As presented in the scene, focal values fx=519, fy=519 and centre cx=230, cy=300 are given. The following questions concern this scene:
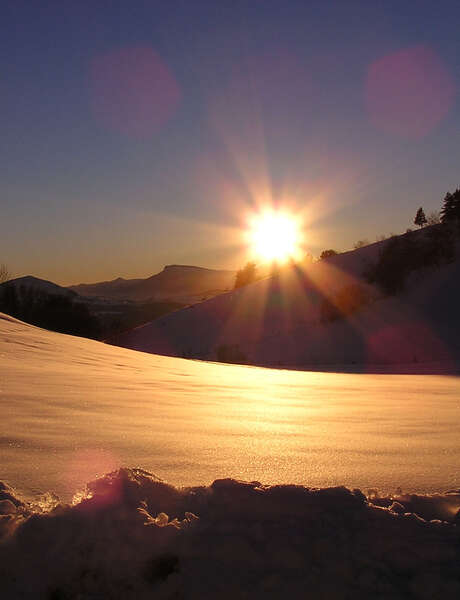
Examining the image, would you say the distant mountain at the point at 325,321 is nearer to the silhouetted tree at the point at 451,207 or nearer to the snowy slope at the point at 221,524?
the silhouetted tree at the point at 451,207

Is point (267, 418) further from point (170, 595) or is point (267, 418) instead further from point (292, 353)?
point (292, 353)

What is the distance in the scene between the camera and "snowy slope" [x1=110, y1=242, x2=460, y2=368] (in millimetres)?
24219

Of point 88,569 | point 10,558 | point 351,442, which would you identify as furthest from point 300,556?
point 351,442

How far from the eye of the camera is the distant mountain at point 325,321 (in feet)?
80.1

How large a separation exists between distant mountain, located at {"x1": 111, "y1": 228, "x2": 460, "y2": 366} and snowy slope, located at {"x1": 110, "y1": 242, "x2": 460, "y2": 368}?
46 mm

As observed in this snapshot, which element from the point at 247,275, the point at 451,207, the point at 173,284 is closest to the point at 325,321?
the point at 451,207

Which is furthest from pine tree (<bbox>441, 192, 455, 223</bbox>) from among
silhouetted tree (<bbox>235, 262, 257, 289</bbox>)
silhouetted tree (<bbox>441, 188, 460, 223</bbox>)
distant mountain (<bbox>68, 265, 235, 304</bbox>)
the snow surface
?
distant mountain (<bbox>68, 265, 235, 304</bbox>)

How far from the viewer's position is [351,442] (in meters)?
2.37

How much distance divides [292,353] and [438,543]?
81.7 ft

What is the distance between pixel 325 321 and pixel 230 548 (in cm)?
2782

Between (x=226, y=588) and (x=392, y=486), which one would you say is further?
(x=392, y=486)

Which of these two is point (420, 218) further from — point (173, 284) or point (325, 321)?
point (173, 284)

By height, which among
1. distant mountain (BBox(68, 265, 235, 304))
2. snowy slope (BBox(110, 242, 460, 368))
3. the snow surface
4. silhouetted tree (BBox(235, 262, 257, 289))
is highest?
distant mountain (BBox(68, 265, 235, 304))

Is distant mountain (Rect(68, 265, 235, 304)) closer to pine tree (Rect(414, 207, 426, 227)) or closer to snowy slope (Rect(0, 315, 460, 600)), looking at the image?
pine tree (Rect(414, 207, 426, 227))
